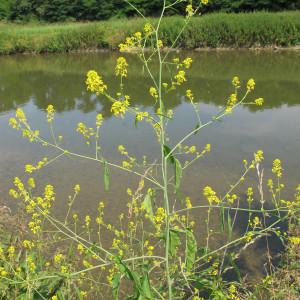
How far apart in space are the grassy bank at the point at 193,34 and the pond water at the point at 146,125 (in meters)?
0.87

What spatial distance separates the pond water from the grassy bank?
0.87m

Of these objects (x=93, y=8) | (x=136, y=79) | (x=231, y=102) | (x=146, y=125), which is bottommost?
(x=136, y=79)

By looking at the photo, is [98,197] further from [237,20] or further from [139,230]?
[237,20]

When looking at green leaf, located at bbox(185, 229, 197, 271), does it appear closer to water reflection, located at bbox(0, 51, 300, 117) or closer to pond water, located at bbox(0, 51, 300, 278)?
pond water, located at bbox(0, 51, 300, 278)

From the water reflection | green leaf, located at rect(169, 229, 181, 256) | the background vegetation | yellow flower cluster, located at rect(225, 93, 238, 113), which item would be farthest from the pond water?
the background vegetation

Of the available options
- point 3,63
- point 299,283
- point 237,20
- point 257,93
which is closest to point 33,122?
point 257,93

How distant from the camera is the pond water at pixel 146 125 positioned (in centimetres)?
517

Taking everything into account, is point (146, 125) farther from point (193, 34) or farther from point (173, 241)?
point (193, 34)

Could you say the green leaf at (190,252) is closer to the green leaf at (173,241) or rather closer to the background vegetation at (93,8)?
the green leaf at (173,241)

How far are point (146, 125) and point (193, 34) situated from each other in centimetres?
838

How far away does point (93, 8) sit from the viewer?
21.7 meters

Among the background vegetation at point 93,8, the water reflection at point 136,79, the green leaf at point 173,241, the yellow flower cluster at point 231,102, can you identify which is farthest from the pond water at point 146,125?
the background vegetation at point 93,8

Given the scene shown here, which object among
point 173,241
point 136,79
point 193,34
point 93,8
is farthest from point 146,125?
point 93,8

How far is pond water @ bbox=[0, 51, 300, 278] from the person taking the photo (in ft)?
17.0
